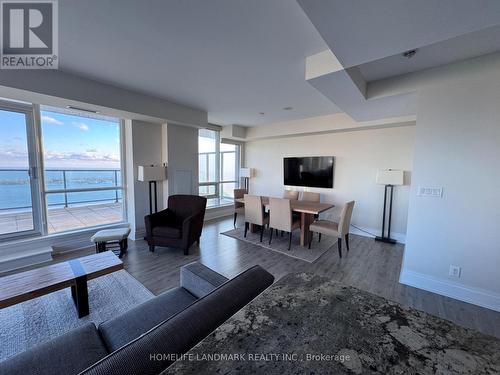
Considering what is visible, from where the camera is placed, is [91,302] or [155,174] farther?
[155,174]

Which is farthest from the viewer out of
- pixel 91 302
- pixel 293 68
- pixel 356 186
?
pixel 356 186

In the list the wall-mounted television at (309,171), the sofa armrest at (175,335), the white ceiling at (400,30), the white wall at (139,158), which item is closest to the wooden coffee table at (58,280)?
the sofa armrest at (175,335)

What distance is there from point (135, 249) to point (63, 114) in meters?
2.54

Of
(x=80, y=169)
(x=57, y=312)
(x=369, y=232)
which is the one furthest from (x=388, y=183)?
(x=80, y=169)

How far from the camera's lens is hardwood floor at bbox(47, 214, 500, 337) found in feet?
7.00

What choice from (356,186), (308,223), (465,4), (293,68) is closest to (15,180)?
(293,68)

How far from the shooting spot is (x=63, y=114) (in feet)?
11.3

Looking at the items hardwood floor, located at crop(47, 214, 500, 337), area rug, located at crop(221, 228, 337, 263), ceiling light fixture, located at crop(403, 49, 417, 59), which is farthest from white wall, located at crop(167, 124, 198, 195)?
ceiling light fixture, located at crop(403, 49, 417, 59)

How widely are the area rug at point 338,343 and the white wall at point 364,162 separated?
4.09m

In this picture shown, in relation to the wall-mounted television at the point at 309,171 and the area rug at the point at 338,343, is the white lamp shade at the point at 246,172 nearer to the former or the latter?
the wall-mounted television at the point at 309,171

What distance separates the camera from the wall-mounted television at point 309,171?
4.89 m

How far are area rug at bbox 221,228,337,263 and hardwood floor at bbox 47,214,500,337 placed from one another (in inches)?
4.9

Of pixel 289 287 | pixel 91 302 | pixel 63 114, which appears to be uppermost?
pixel 63 114

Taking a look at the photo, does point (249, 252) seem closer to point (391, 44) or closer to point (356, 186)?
point (356, 186)
